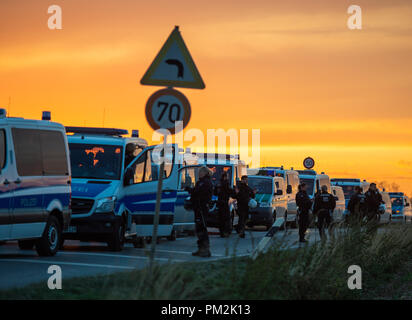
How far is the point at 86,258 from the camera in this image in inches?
684

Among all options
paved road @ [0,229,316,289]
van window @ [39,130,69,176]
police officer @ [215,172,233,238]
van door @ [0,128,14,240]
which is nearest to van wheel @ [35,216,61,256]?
paved road @ [0,229,316,289]

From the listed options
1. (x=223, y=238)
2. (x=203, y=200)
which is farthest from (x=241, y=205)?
(x=203, y=200)

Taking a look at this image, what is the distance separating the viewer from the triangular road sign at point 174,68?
36.1 feet

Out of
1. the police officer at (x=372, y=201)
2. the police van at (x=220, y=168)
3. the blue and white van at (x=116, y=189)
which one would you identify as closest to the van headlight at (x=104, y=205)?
the blue and white van at (x=116, y=189)

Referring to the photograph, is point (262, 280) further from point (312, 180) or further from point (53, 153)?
point (312, 180)

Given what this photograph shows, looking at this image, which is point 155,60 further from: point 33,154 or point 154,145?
point 154,145

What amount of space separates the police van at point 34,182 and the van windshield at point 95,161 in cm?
199

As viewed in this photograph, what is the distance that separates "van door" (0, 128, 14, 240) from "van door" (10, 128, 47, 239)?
0.46 ft

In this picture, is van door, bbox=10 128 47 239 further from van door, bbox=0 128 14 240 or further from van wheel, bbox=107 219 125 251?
van wheel, bbox=107 219 125 251

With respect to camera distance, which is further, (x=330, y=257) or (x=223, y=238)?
(x=223, y=238)

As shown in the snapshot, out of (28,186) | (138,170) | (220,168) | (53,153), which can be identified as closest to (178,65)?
(28,186)

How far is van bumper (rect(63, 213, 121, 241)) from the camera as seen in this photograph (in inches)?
750

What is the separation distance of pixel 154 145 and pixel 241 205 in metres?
8.29
